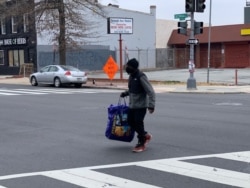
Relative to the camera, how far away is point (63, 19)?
1286 inches

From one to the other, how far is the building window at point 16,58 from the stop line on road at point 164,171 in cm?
3977

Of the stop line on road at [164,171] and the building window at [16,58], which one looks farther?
the building window at [16,58]

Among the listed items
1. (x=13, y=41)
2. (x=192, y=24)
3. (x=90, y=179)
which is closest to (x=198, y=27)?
(x=192, y=24)

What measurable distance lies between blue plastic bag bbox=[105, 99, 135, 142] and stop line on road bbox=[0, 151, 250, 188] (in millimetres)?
1198

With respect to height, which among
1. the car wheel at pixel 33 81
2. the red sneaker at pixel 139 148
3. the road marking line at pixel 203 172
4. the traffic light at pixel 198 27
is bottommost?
the road marking line at pixel 203 172

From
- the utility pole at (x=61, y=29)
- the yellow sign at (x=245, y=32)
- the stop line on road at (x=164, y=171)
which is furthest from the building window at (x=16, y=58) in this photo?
the stop line on road at (x=164, y=171)

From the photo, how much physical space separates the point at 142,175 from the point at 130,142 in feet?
8.49

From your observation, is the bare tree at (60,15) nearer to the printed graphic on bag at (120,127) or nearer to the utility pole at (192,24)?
the utility pole at (192,24)

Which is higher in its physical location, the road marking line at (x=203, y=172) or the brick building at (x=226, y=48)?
the brick building at (x=226, y=48)

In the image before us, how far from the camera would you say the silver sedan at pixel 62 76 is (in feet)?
90.6

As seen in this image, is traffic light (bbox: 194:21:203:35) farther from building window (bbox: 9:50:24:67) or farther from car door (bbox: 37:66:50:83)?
building window (bbox: 9:50:24:67)

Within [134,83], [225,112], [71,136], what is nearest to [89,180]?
[134,83]

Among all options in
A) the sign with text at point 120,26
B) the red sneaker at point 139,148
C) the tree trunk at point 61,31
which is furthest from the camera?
the tree trunk at point 61,31

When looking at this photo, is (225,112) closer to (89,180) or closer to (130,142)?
(130,142)
